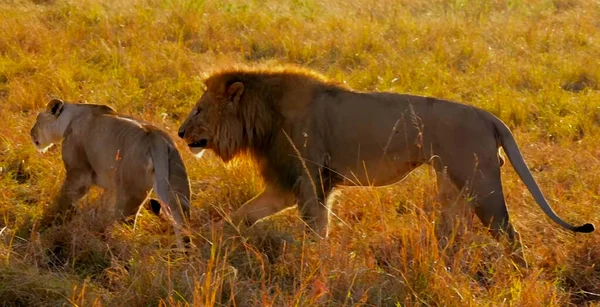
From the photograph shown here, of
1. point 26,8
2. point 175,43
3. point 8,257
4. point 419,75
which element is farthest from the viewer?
point 26,8

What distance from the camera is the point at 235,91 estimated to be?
4.32 meters

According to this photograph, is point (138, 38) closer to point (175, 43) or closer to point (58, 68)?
point (175, 43)

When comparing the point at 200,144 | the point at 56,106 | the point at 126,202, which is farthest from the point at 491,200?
the point at 56,106

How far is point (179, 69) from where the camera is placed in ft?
24.3

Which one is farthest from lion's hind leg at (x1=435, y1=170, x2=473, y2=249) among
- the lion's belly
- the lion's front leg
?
the lion's front leg

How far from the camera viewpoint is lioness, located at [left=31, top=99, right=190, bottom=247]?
13.4 feet

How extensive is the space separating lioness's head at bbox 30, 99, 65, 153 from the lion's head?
2.16 feet

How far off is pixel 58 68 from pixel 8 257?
3.57 meters

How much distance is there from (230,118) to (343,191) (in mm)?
690

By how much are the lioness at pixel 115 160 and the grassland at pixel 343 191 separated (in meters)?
0.12

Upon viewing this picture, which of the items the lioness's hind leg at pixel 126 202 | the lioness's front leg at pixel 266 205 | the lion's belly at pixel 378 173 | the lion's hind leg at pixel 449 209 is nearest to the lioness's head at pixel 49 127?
the lioness's hind leg at pixel 126 202

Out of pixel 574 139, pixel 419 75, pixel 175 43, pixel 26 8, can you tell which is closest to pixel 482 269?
pixel 574 139

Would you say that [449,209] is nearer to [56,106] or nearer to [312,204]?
[312,204]

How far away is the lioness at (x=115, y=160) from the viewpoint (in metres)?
4.09
